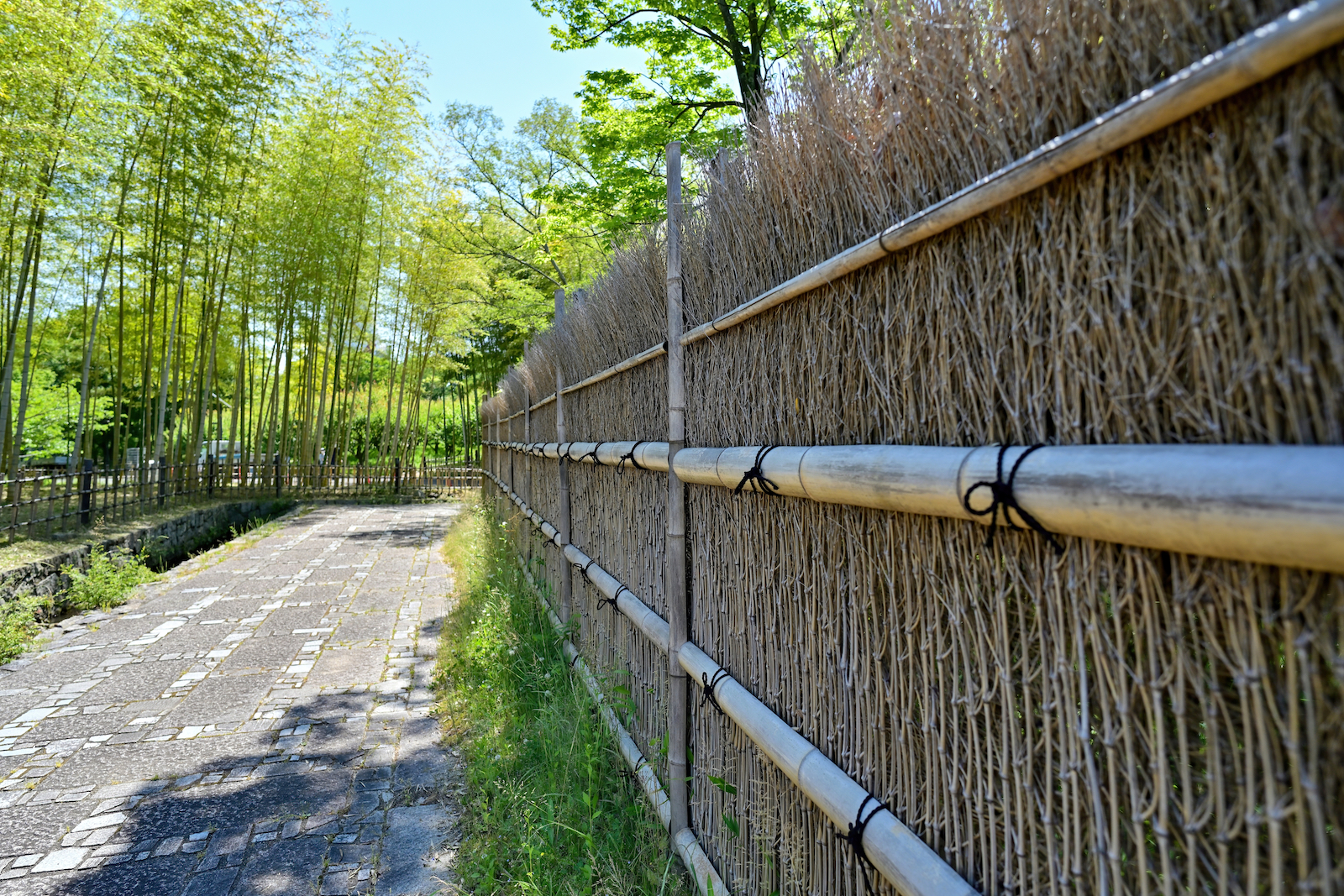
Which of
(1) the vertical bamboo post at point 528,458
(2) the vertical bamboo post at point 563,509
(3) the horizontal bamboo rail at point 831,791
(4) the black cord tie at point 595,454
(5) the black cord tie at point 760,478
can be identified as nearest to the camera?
(3) the horizontal bamboo rail at point 831,791

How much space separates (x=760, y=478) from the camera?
1.66 meters

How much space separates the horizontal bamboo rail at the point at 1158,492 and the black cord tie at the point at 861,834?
525 mm

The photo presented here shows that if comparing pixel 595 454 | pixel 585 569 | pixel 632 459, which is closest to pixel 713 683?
pixel 632 459

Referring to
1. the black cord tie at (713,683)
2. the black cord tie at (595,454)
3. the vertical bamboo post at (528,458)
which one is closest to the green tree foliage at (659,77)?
the vertical bamboo post at (528,458)

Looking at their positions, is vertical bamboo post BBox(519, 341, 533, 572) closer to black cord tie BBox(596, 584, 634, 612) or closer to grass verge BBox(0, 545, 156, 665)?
black cord tie BBox(596, 584, 634, 612)

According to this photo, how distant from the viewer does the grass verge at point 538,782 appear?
2326 millimetres

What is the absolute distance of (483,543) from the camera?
27.0 feet

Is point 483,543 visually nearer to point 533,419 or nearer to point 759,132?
point 533,419

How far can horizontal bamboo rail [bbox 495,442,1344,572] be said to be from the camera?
24.1 inches

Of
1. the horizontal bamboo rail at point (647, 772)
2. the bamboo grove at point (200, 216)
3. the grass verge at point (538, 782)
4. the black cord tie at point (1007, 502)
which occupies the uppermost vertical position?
the bamboo grove at point (200, 216)

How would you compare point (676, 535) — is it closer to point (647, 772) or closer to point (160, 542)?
point (647, 772)

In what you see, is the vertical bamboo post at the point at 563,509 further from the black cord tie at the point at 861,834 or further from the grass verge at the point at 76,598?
the grass verge at the point at 76,598

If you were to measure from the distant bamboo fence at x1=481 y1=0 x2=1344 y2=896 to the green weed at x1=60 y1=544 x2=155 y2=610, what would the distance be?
6869 mm

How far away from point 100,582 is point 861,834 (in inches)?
297
